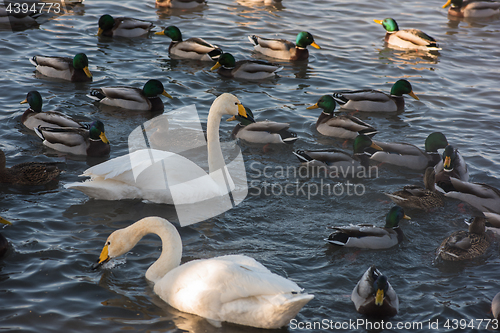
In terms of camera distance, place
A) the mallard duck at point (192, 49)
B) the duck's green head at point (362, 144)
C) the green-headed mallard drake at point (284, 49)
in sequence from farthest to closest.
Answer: the green-headed mallard drake at point (284, 49) → the mallard duck at point (192, 49) → the duck's green head at point (362, 144)

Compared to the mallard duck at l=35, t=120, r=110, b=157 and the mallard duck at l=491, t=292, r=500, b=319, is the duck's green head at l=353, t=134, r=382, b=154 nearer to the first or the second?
the mallard duck at l=491, t=292, r=500, b=319

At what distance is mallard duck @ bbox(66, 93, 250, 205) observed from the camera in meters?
7.26

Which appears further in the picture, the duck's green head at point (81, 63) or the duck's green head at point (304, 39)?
the duck's green head at point (304, 39)

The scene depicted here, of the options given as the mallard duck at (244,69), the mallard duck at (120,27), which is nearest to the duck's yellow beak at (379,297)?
the mallard duck at (244,69)

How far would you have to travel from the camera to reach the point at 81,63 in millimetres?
11148

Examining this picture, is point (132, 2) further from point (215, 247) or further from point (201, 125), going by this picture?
point (215, 247)

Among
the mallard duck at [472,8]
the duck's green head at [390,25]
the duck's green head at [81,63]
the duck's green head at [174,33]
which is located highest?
the mallard duck at [472,8]

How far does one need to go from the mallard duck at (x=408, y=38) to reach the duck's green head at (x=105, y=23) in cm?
745

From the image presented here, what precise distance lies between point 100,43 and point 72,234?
26.9ft

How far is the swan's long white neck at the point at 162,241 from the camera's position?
5773mm

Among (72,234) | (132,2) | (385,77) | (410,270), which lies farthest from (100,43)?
(410,270)

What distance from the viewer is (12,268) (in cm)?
598

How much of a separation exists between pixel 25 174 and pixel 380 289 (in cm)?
515

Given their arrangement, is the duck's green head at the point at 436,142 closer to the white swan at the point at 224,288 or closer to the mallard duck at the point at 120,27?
the white swan at the point at 224,288
